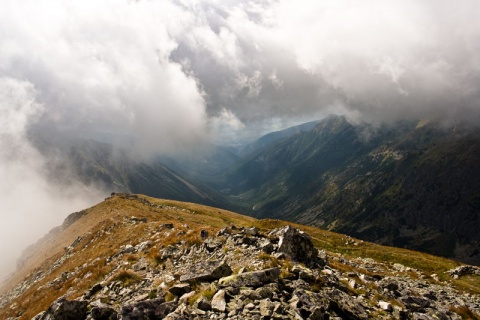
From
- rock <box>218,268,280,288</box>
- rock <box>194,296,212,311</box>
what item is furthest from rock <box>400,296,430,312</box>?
rock <box>194,296,212,311</box>

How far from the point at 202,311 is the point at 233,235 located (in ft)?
36.9

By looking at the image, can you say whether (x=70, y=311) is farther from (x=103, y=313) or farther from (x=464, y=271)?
(x=464, y=271)

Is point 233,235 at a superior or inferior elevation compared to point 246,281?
superior

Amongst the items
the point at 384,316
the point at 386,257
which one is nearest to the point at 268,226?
the point at 386,257

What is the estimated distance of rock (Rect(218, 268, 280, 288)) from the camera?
16.1 meters

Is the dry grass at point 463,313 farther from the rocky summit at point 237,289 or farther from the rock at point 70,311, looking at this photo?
the rock at point 70,311

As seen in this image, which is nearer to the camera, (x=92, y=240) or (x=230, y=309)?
(x=230, y=309)

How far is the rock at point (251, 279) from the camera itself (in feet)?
52.7

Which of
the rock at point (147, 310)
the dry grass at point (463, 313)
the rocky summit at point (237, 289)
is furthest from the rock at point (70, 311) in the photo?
the dry grass at point (463, 313)

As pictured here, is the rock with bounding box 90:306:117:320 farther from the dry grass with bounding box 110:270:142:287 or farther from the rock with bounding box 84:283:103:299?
the rock with bounding box 84:283:103:299

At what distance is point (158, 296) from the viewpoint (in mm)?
17000

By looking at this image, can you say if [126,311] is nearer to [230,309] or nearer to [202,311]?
[202,311]

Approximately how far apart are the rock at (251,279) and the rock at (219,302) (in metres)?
1.22

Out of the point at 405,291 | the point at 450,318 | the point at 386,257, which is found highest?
the point at 405,291
